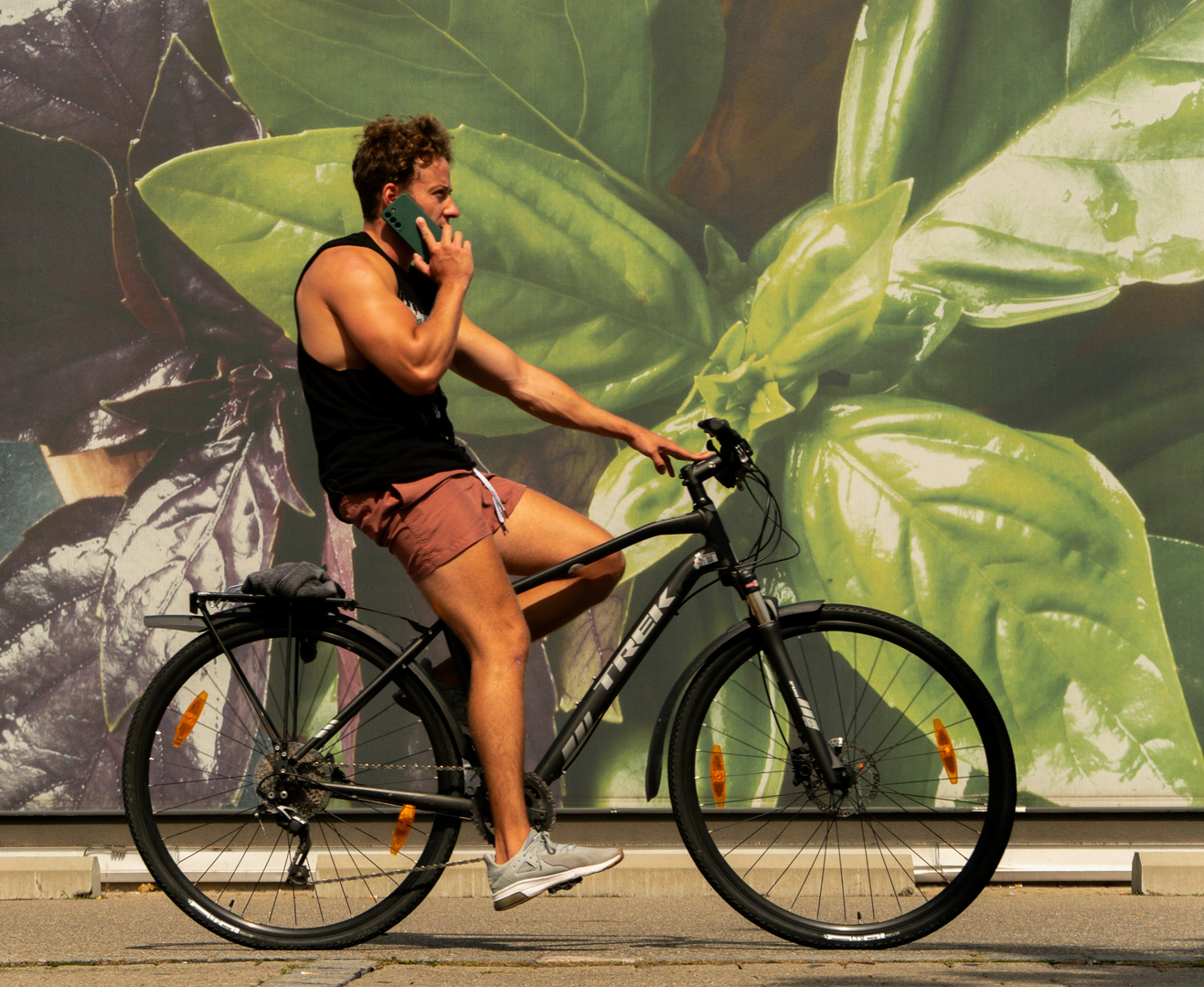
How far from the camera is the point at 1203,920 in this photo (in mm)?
3963

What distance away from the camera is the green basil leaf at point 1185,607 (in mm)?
4977

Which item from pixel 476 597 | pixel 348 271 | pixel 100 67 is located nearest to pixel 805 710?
pixel 476 597

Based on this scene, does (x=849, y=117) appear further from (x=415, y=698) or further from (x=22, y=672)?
(x=22, y=672)

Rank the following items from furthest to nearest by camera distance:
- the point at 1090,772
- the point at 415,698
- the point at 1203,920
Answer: the point at 1090,772 → the point at 1203,920 → the point at 415,698

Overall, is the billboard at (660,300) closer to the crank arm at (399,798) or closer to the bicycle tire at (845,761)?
the bicycle tire at (845,761)

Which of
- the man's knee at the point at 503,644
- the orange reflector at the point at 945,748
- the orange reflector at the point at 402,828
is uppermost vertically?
the man's knee at the point at 503,644

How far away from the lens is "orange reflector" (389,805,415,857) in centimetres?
330

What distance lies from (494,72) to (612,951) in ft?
12.2

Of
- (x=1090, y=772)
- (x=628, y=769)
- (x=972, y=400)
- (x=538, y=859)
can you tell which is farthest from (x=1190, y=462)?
(x=538, y=859)

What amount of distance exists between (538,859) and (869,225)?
10.8ft

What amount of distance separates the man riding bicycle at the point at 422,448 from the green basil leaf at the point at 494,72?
2.21 m

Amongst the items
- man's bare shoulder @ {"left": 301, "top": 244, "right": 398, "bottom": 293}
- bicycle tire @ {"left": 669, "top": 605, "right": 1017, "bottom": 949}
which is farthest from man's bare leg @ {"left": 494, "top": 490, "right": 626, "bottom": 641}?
man's bare shoulder @ {"left": 301, "top": 244, "right": 398, "bottom": 293}

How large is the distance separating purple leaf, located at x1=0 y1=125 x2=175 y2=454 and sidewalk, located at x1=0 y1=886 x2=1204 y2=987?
202 centimetres

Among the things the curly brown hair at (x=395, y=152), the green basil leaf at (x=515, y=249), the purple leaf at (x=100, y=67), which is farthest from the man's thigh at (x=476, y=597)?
the purple leaf at (x=100, y=67)
